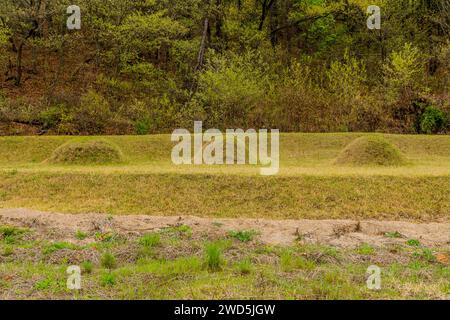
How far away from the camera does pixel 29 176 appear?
1547 centimetres

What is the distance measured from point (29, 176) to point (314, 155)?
35.8ft

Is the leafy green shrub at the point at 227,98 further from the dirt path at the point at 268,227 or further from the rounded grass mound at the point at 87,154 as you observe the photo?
the dirt path at the point at 268,227

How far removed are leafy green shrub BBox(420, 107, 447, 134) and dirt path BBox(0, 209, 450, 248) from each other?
15631 millimetres

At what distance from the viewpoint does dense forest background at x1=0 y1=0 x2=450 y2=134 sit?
26.9 m

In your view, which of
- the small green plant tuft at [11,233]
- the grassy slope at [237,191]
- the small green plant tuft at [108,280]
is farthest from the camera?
the grassy slope at [237,191]

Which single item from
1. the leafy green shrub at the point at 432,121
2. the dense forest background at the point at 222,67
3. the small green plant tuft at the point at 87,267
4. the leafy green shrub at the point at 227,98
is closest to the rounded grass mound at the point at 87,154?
the dense forest background at the point at 222,67

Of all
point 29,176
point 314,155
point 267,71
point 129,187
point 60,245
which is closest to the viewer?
point 60,245

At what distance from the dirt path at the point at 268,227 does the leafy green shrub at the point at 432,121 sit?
51.3ft

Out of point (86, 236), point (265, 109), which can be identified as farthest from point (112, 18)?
point (86, 236)

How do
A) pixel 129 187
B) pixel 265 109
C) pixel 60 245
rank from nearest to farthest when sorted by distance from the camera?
pixel 60 245 < pixel 129 187 < pixel 265 109

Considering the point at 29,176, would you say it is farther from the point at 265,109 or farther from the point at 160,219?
the point at 265,109

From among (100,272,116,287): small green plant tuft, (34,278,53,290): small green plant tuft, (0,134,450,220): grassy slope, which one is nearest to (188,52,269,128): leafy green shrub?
(0,134,450,220): grassy slope

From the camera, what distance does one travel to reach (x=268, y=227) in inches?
434

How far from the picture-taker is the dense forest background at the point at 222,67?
88.1 feet
